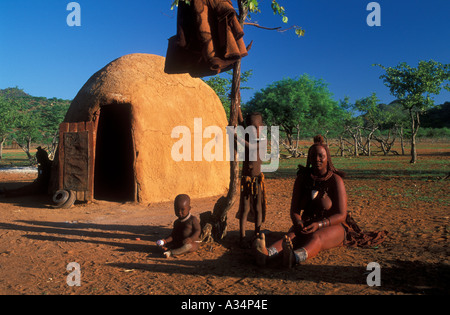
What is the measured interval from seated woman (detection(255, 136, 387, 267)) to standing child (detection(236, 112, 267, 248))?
545 millimetres

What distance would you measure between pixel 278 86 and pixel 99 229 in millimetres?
22300

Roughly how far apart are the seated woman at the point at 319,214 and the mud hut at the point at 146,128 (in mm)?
4650

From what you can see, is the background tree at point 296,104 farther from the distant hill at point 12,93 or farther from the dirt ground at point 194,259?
the distant hill at point 12,93

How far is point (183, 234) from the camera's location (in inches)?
170

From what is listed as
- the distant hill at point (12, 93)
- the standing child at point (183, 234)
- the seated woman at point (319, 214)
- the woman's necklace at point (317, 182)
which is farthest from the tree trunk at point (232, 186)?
the distant hill at point (12, 93)

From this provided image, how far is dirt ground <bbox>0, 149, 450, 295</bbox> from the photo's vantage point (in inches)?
125

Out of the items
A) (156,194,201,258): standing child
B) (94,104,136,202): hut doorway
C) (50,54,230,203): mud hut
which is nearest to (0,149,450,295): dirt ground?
(156,194,201,258): standing child

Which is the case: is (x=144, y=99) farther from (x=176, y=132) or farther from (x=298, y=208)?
(x=298, y=208)

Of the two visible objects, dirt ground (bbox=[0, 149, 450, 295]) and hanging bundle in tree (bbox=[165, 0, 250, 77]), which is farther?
hanging bundle in tree (bbox=[165, 0, 250, 77])

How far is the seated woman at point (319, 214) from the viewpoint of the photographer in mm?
3826

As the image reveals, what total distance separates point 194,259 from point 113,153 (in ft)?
26.8

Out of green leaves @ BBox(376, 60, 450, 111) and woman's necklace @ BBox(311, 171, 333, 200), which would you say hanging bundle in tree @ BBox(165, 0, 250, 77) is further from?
green leaves @ BBox(376, 60, 450, 111)

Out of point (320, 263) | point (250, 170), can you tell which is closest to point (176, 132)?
point (250, 170)

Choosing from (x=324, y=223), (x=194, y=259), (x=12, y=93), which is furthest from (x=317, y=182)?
(x=12, y=93)
